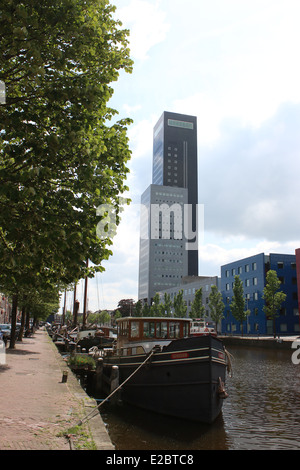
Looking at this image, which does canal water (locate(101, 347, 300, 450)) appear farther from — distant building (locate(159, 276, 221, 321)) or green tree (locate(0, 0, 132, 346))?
distant building (locate(159, 276, 221, 321))

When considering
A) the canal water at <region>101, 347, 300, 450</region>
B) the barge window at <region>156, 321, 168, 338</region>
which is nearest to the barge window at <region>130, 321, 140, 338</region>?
the barge window at <region>156, 321, 168, 338</region>

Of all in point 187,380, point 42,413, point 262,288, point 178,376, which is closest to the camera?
point 42,413

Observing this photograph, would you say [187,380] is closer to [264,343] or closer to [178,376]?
[178,376]

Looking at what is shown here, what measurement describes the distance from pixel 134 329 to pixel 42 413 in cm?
762

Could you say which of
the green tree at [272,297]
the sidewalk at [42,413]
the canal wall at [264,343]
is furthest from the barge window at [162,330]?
the green tree at [272,297]

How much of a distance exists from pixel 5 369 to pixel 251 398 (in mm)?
11519

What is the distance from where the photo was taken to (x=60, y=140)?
23.8ft

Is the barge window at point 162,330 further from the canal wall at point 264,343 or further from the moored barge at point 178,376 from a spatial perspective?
the canal wall at point 264,343

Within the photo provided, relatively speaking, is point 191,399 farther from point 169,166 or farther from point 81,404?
point 169,166

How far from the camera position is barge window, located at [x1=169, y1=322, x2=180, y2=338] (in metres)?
16.3

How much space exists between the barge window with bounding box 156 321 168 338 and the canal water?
3.10 m

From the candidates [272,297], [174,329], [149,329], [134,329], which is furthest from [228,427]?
[272,297]

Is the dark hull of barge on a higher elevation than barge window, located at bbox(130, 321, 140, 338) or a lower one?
lower
